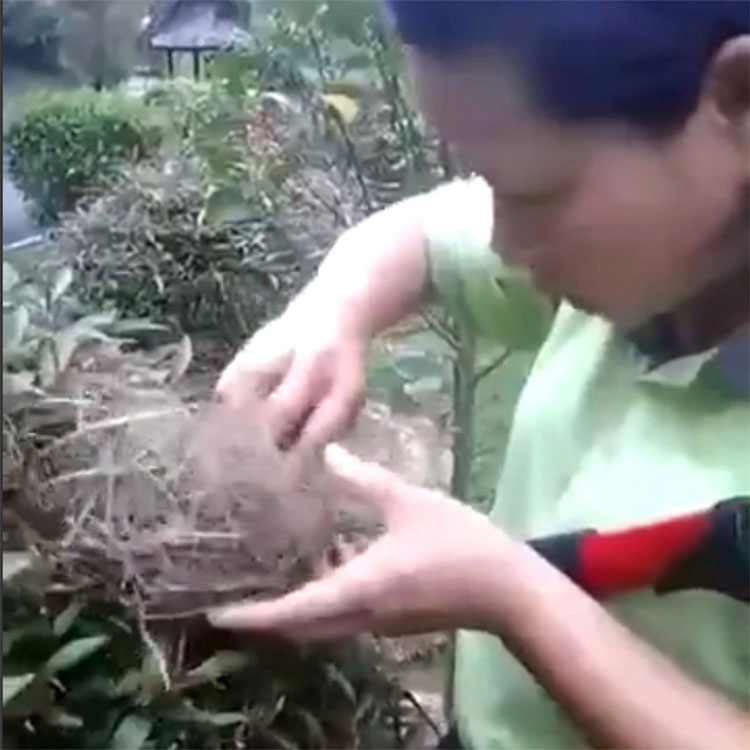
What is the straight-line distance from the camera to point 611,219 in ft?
2.62

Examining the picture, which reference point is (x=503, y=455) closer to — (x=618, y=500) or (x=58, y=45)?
(x=618, y=500)

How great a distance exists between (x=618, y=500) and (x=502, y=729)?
0.46 ft

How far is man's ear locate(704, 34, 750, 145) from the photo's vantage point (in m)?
0.77

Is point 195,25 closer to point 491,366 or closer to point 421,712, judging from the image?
point 491,366

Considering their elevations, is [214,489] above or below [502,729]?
above

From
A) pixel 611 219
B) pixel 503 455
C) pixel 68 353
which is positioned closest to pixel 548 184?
pixel 611 219

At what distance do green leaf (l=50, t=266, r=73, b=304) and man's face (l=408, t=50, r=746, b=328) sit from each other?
209mm

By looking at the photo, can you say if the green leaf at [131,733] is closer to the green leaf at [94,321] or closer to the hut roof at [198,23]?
the green leaf at [94,321]

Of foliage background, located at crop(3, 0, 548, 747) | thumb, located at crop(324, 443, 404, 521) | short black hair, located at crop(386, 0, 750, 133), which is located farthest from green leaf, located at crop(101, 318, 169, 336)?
short black hair, located at crop(386, 0, 750, 133)

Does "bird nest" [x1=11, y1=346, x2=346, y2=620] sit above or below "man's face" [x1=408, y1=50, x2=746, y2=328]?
below

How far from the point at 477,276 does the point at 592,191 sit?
8 centimetres

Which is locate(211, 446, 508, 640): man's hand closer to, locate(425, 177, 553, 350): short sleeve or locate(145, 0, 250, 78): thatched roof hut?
locate(425, 177, 553, 350): short sleeve

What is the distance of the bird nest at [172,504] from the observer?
0.83 meters

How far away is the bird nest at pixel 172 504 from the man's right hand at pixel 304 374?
0.03 ft
